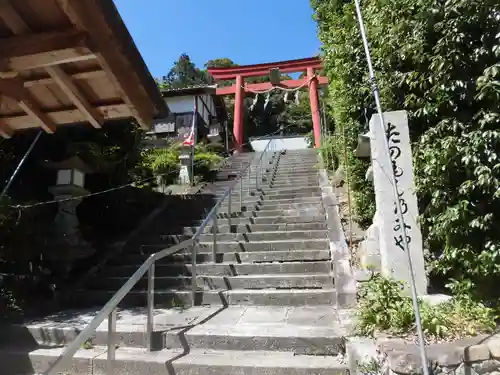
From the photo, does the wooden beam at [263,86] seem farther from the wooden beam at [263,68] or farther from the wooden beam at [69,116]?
the wooden beam at [69,116]

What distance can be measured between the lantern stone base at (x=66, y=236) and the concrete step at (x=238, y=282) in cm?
47

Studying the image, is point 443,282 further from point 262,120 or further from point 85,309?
point 262,120

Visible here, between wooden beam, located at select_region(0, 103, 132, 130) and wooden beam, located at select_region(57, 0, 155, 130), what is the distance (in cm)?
12

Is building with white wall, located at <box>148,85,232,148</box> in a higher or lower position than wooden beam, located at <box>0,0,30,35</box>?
higher

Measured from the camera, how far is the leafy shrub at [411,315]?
305 cm

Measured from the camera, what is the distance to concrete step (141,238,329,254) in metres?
6.02

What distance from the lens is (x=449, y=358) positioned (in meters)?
2.70

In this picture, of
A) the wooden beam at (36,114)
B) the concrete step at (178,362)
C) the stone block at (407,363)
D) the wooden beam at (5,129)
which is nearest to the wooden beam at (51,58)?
the wooden beam at (36,114)

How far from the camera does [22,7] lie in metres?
1.96

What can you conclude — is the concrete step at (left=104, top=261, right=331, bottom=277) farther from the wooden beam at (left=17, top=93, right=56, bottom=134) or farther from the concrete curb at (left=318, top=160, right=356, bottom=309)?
the wooden beam at (left=17, top=93, right=56, bottom=134)

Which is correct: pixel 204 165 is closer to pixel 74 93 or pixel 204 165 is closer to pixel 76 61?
pixel 74 93

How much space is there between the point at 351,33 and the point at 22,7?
5.23 meters

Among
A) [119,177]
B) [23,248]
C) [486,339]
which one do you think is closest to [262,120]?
[119,177]

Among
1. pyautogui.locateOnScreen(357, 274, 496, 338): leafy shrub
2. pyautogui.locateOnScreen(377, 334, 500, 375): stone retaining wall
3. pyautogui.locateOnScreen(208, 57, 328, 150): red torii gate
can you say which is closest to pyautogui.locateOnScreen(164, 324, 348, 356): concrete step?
pyautogui.locateOnScreen(357, 274, 496, 338): leafy shrub
